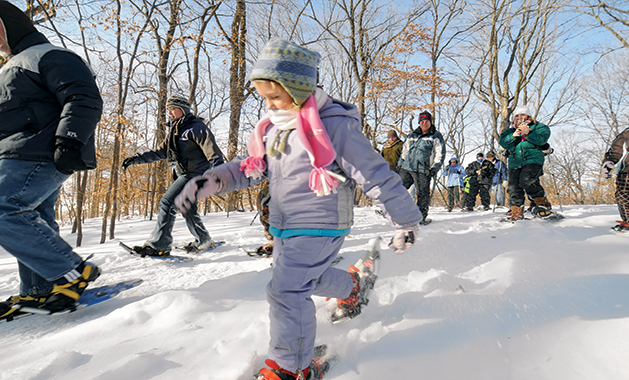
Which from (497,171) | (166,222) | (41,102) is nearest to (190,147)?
(166,222)

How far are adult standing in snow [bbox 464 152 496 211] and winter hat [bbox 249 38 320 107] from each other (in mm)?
9601

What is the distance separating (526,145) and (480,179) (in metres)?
5.27

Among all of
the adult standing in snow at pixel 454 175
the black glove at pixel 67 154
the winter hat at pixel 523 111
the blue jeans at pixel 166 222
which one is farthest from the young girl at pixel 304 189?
the adult standing in snow at pixel 454 175

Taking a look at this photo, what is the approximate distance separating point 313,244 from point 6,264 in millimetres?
4056

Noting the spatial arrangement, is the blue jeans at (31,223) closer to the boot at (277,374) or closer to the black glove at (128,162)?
the black glove at (128,162)

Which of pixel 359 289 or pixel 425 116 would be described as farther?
pixel 425 116

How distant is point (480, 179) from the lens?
979 cm

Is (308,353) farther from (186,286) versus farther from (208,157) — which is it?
(208,157)

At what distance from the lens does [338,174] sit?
4.86 feet

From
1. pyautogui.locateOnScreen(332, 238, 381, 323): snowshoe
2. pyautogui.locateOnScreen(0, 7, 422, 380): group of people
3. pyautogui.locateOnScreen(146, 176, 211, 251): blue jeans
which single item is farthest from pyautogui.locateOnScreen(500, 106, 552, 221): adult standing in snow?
pyautogui.locateOnScreen(146, 176, 211, 251): blue jeans

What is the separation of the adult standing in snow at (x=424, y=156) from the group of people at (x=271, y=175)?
3.94m

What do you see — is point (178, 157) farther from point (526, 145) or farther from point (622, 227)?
point (622, 227)

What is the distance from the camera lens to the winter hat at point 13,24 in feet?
6.30

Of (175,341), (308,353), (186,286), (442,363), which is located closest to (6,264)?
(186,286)
